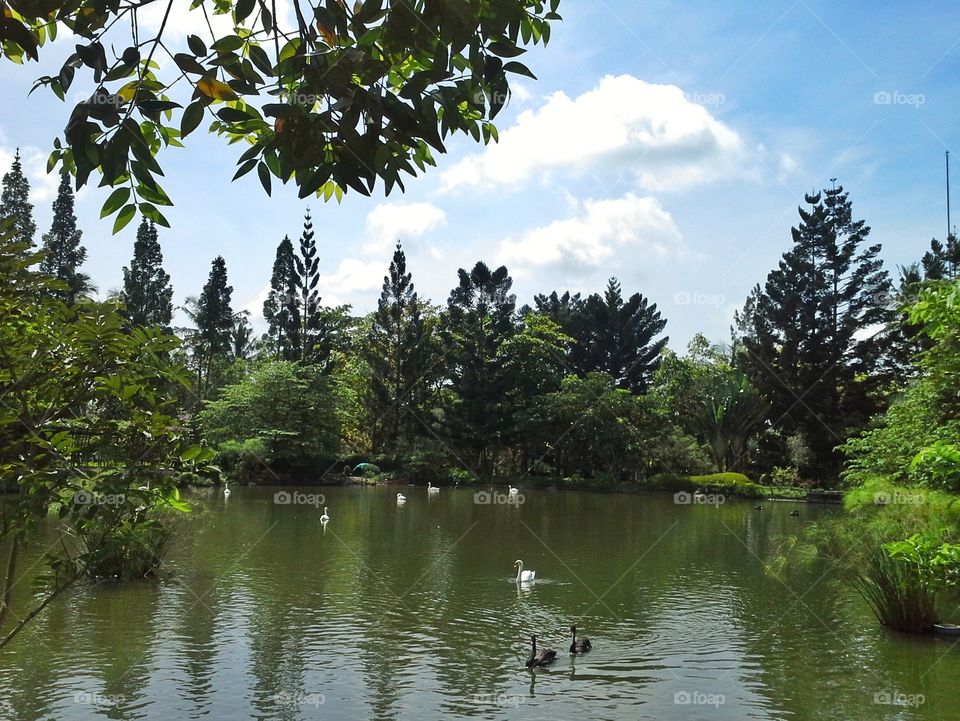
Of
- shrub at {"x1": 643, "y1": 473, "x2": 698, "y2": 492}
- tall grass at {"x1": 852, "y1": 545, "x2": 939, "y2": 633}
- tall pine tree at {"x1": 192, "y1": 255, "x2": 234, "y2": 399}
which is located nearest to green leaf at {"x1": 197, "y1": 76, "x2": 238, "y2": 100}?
tall grass at {"x1": 852, "y1": 545, "x2": 939, "y2": 633}

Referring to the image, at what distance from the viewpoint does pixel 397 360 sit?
4228 centimetres

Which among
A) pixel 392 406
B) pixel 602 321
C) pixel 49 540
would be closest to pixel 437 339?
pixel 392 406

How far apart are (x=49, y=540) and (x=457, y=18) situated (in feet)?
49.2

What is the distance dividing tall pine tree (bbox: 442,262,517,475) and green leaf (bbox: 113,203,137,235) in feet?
124

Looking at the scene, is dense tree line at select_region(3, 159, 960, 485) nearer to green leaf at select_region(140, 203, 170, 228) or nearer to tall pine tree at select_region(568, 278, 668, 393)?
tall pine tree at select_region(568, 278, 668, 393)

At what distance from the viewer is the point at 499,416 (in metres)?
39.9

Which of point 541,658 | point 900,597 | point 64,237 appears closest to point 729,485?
point 900,597

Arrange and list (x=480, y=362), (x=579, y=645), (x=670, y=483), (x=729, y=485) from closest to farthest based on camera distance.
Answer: (x=579, y=645) → (x=729, y=485) → (x=670, y=483) → (x=480, y=362)

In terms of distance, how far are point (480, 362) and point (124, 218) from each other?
38.7 meters

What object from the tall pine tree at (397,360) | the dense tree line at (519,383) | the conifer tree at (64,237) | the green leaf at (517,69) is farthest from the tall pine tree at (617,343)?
the green leaf at (517,69)

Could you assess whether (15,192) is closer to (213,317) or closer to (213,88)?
(213,317)

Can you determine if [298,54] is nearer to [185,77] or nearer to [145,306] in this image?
[185,77]

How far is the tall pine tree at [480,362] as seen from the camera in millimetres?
40031

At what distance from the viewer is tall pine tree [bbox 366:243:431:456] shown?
41531mm
